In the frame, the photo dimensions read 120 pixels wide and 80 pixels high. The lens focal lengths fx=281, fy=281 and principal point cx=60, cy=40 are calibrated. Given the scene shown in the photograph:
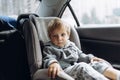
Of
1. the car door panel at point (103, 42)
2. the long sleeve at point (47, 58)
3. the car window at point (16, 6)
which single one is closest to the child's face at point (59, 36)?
the long sleeve at point (47, 58)

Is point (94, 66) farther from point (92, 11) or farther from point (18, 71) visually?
point (92, 11)

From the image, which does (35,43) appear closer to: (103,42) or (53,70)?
(53,70)

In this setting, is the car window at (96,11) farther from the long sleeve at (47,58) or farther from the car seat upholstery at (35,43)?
the long sleeve at (47,58)

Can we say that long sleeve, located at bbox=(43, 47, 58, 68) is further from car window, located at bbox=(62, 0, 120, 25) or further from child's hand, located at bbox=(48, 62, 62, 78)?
car window, located at bbox=(62, 0, 120, 25)

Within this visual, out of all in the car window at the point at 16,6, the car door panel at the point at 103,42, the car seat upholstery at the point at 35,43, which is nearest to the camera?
the car seat upholstery at the point at 35,43

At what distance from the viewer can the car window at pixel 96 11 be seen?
3125mm

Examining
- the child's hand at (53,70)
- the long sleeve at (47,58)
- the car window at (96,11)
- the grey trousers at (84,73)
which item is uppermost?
the car window at (96,11)

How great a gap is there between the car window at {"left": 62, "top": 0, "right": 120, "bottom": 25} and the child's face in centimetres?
92

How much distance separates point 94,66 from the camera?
2252 mm

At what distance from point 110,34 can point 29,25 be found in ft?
3.15

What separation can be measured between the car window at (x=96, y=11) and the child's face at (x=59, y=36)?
92 cm

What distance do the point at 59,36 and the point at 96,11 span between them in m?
1.07

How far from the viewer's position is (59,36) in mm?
2357

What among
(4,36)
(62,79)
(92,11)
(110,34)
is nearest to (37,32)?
(4,36)
